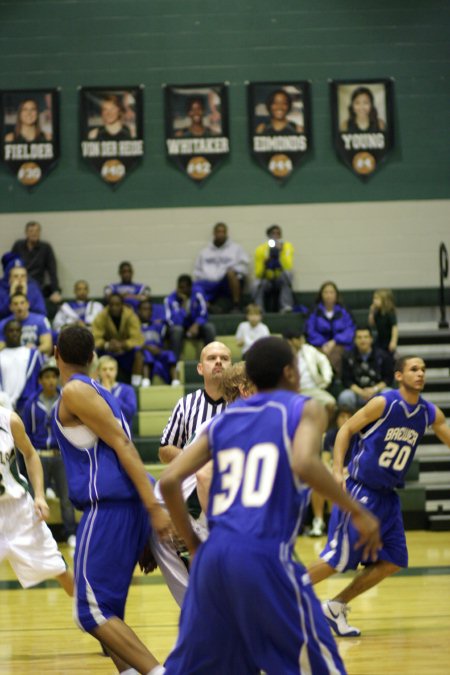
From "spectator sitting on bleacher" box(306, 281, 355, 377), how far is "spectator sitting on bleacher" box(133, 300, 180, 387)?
191cm

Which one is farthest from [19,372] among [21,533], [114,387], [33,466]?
[33,466]

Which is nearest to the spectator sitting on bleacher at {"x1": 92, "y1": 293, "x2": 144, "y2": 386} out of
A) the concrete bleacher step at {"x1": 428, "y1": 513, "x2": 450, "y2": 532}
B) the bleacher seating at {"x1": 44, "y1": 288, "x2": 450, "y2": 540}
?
the bleacher seating at {"x1": 44, "y1": 288, "x2": 450, "y2": 540}

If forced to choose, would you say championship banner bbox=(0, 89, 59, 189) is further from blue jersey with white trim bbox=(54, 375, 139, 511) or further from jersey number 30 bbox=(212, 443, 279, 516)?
jersey number 30 bbox=(212, 443, 279, 516)

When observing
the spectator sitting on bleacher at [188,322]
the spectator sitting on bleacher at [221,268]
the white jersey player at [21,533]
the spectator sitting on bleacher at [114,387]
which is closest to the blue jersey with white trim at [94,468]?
the white jersey player at [21,533]

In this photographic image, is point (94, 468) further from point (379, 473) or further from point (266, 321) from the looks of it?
point (266, 321)

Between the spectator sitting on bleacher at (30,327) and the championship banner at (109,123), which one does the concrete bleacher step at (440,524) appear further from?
the championship banner at (109,123)

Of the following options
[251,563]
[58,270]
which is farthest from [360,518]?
[58,270]

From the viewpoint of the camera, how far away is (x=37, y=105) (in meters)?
17.3

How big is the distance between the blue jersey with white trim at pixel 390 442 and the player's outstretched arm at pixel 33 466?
6.95 feet

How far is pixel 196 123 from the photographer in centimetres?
1730

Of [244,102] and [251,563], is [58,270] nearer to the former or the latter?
[244,102]

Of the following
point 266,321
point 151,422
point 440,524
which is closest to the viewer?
point 440,524

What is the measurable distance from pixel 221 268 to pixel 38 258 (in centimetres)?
276

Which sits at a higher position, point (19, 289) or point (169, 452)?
point (19, 289)
